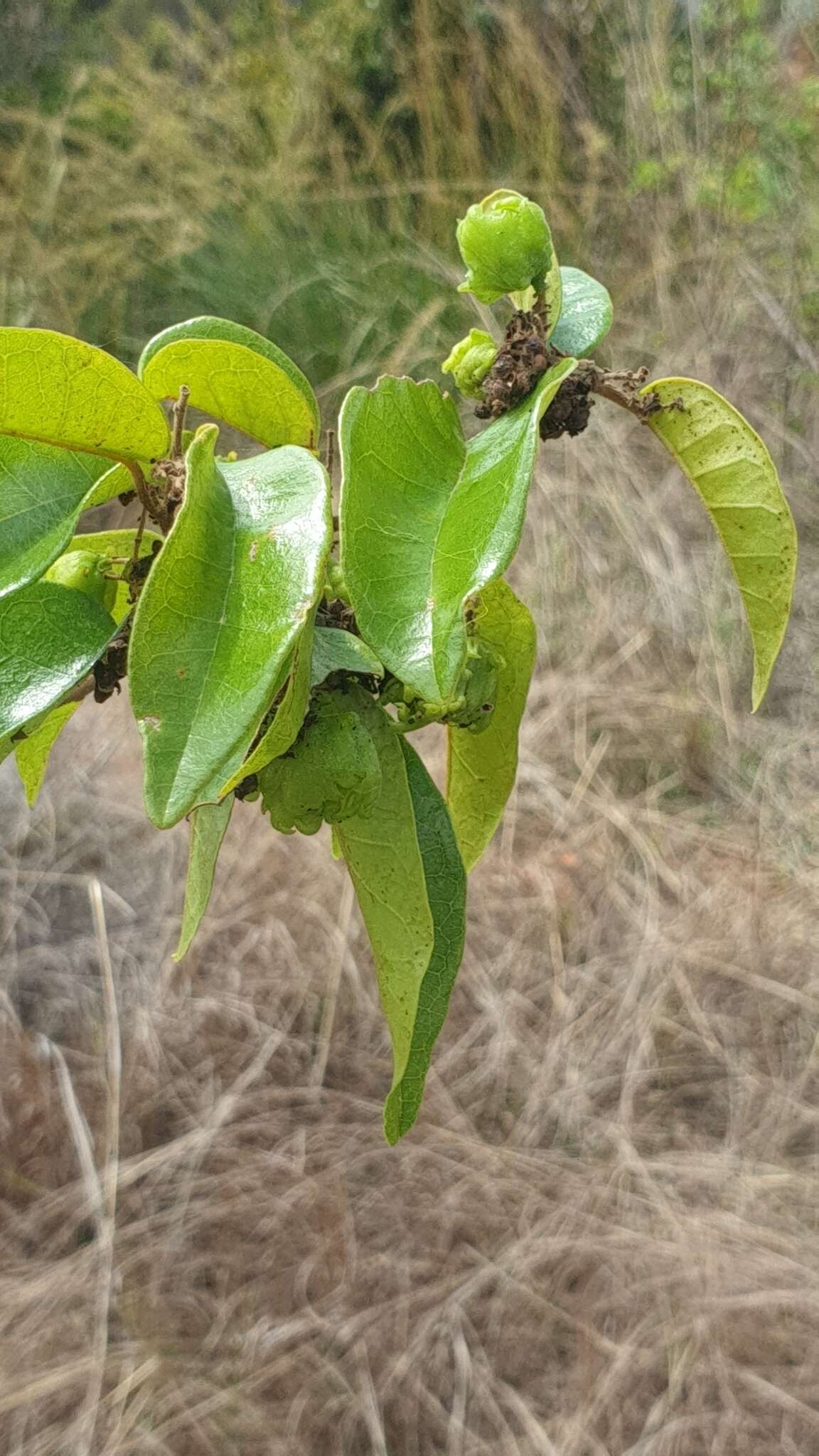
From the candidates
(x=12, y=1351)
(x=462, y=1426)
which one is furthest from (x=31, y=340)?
(x=12, y=1351)

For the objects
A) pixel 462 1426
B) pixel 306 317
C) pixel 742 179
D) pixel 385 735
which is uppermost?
pixel 385 735

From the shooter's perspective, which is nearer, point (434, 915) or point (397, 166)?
point (434, 915)

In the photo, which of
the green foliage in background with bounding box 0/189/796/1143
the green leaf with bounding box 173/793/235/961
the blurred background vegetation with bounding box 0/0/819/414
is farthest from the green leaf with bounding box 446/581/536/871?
the blurred background vegetation with bounding box 0/0/819/414

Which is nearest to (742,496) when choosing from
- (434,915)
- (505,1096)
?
(434,915)

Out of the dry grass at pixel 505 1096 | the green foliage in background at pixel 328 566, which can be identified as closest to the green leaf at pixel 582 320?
the green foliage in background at pixel 328 566

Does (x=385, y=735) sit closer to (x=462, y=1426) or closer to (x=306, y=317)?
(x=462, y=1426)

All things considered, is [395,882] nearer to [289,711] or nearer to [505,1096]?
[289,711]

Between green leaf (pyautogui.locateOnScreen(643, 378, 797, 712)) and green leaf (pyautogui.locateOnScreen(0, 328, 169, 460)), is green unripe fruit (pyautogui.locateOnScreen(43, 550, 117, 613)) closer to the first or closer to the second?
green leaf (pyautogui.locateOnScreen(0, 328, 169, 460))
